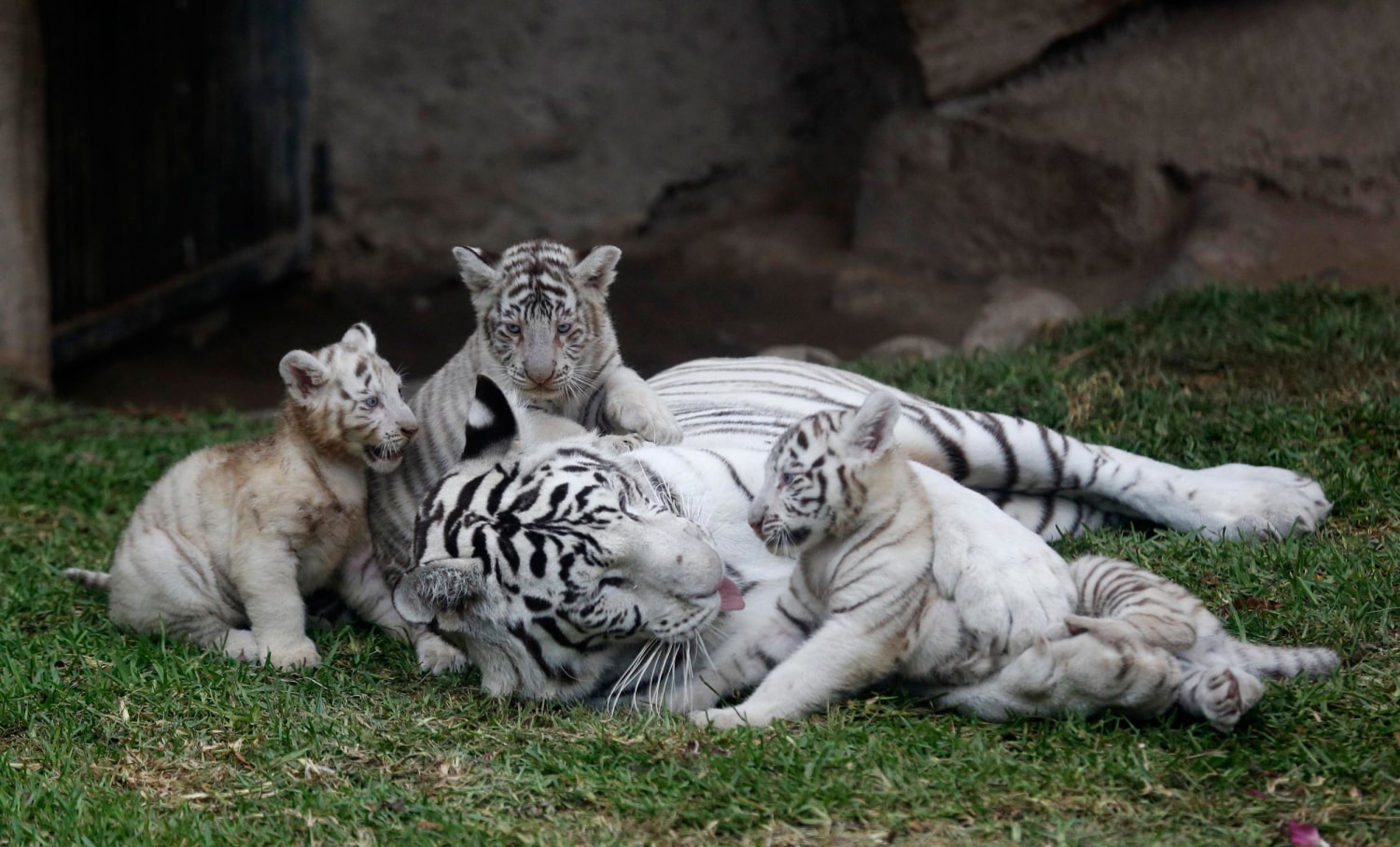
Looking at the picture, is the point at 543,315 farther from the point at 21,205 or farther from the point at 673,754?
the point at 21,205

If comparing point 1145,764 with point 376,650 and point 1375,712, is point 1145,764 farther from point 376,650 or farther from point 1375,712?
point 376,650

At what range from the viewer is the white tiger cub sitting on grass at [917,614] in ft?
8.26

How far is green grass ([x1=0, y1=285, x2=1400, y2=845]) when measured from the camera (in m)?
2.27

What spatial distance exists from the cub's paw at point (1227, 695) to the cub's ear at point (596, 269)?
1.88 metres

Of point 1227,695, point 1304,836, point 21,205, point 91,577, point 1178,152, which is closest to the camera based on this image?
point 1304,836

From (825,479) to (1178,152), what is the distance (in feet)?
16.1

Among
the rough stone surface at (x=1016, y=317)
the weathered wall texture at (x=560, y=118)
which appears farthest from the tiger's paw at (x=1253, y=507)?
Answer: the weathered wall texture at (x=560, y=118)

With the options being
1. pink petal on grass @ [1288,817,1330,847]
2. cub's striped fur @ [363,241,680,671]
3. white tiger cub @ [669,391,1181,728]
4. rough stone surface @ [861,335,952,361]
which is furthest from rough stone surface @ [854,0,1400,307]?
pink petal on grass @ [1288,817,1330,847]

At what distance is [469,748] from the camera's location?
2605 millimetres

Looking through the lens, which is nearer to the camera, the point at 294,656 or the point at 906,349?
the point at 294,656

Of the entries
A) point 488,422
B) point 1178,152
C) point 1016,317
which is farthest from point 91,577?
point 1178,152

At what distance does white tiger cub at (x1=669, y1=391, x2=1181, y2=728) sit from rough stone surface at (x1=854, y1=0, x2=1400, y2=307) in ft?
13.4

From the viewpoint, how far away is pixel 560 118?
870 cm

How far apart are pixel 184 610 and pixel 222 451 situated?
1.32ft
